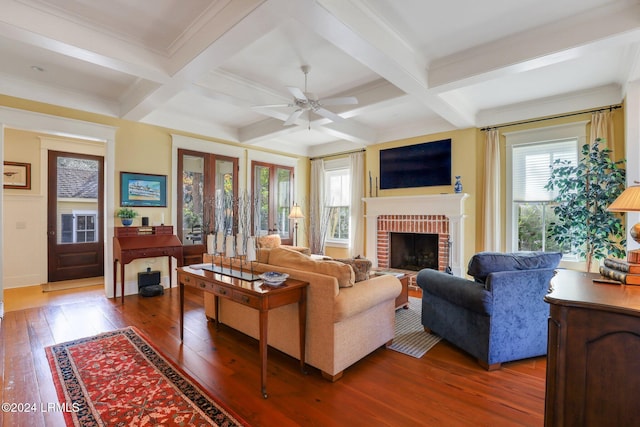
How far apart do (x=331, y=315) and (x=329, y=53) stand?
2685 millimetres

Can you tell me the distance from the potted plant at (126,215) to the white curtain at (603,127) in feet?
22.5

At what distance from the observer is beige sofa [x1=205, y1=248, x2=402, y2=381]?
2.36 metres

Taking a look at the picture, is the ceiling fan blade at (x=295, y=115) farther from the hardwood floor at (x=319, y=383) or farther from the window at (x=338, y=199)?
the window at (x=338, y=199)

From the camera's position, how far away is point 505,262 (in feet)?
8.50

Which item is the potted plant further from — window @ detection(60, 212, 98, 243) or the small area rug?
the small area rug

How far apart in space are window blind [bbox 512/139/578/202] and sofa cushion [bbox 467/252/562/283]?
239 centimetres

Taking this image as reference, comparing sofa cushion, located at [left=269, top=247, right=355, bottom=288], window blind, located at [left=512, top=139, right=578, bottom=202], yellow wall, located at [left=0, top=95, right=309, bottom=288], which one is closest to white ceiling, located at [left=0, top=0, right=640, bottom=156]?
yellow wall, located at [left=0, top=95, right=309, bottom=288]

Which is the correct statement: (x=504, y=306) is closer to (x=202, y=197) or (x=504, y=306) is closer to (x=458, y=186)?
(x=458, y=186)

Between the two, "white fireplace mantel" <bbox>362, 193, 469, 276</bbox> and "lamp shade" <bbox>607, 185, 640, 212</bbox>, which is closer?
"lamp shade" <bbox>607, 185, 640, 212</bbox>

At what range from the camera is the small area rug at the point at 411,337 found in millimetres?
2967

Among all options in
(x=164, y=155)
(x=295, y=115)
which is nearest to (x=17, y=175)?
(x=164, y=155)

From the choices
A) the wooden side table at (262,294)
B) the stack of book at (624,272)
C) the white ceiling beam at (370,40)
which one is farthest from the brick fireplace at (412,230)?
the wooden side table at (262,294)

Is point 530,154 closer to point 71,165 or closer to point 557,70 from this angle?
point 557,70

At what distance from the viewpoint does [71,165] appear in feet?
18.8
